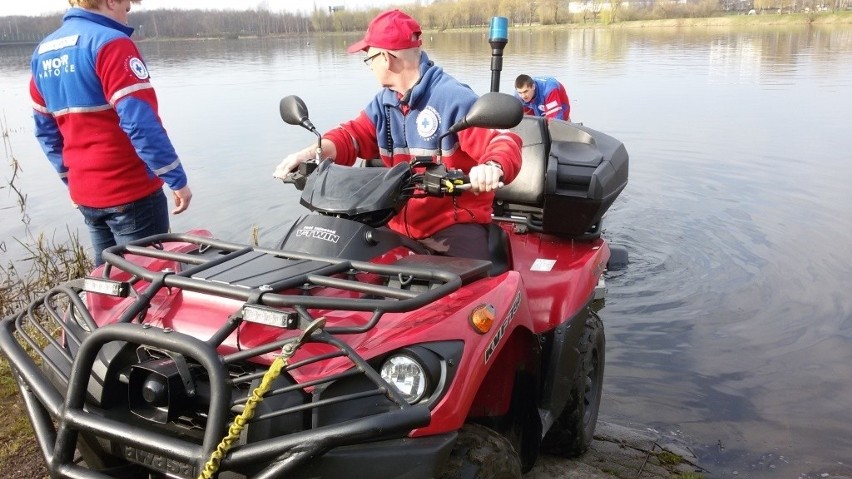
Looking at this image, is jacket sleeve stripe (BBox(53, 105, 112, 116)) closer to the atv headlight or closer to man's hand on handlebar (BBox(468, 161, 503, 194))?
man's hand on handlebar (BBox(468, 161, 503, 194))

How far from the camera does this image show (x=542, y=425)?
111 inches

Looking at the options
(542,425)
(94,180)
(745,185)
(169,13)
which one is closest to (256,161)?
(745,185)

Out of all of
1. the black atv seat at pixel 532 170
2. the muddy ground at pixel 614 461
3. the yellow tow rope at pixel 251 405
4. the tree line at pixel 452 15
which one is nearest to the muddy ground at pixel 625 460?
the muddy ground at pixel 614 461

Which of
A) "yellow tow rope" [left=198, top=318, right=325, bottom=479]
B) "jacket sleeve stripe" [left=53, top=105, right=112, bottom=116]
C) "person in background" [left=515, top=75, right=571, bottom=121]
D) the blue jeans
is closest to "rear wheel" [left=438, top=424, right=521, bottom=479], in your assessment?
"yellow tow rope" [left=198, top=318, right=325, bottom=479]

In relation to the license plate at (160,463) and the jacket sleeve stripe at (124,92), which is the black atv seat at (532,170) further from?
the license plate at (160,463)

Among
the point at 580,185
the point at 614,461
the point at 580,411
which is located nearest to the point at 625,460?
the point at 614,461

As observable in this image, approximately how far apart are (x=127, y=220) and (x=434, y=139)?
168 centimetres

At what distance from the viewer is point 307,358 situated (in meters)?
1.97

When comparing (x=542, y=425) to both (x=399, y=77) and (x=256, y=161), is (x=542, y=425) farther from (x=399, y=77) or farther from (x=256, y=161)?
(x=256, y=161)

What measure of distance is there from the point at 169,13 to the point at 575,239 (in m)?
57.2

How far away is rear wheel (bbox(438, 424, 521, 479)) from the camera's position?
2.06 meters

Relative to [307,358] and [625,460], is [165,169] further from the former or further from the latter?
[625,460]

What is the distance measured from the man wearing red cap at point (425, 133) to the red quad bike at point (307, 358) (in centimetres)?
30

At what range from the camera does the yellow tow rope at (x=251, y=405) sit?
68.5 inches
